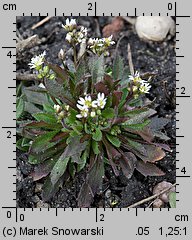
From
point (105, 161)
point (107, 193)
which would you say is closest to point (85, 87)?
point (105, 161)

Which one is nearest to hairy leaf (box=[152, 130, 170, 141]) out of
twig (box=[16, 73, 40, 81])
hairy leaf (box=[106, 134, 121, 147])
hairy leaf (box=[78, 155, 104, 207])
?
hairy leaf (box=[106, 134, 121, 147])

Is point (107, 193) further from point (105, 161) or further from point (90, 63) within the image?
point (90, 63)

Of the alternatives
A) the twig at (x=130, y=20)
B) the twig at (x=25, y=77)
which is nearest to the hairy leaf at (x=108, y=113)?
the twig at (x=25, y=77)

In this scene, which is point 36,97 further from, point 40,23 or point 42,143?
point 40,23

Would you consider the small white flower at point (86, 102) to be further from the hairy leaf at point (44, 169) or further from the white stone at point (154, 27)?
the white stone at point (154, 27)

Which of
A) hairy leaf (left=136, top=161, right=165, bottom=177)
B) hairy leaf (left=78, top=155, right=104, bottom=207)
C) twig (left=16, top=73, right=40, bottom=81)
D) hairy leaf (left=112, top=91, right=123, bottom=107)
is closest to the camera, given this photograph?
hairy leaf (left=112, top=91, right=123, bottom=107)

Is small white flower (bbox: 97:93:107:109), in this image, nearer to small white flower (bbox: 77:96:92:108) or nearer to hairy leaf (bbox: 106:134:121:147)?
small white flower (bbox: 77:96:92:108)

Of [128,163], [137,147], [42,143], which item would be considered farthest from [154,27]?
[42,143]
